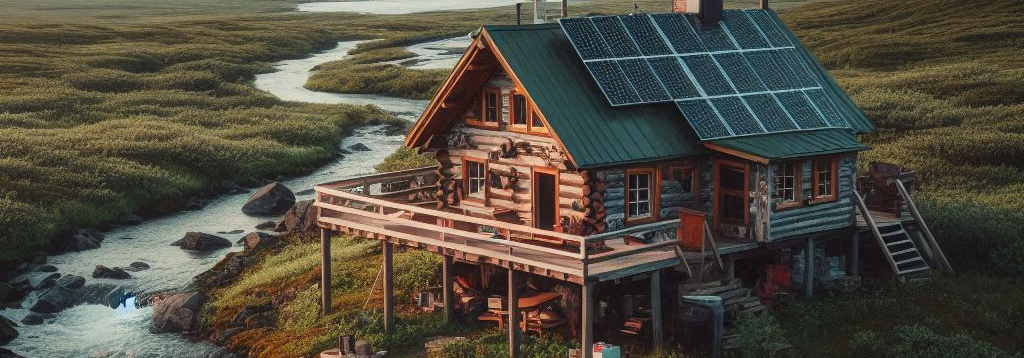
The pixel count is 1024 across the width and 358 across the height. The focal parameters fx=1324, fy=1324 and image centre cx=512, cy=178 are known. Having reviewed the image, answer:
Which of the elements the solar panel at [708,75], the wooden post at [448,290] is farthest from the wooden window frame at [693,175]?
the wooden post at [448,290]

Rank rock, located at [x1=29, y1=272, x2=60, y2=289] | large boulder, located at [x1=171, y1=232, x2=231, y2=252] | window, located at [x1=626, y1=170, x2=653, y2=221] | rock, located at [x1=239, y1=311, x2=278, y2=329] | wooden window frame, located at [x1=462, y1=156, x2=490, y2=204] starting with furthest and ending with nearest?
large boulder, located at [x1=171, y1=232, x2=231, y2=252]
rock, located at [x1=29, y1=272, x2=60, y2=289]
rock, located at [x1=239, y1=311, x2=278, y2=329]
wooden window frame, located at [x1=462, y1=156, x2=490, y2=204]
window, located at [x1=626, y1=170, x2=653, y2=221]

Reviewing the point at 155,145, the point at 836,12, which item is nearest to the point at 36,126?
the point at 155,145

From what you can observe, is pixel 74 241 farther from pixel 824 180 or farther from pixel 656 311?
pixel 824 180

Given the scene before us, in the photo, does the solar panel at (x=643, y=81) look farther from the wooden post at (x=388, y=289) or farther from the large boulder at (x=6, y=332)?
the large boulder at (x=6, y=332)

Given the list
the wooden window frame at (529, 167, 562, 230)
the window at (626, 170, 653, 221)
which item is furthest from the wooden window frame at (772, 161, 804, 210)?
the wooden window frame at (529, 167, 562, 230)

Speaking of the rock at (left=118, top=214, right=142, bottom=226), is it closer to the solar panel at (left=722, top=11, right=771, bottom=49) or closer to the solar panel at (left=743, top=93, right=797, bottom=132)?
the solar panel at (left=722, top=11, right=771, bottom=49)

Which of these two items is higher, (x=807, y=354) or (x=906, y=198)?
(x=906, y=198)

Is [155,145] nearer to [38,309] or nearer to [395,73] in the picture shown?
[38,309]

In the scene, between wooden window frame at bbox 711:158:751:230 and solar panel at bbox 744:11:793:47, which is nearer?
wooden window frame at bbox 711:158:751:230
